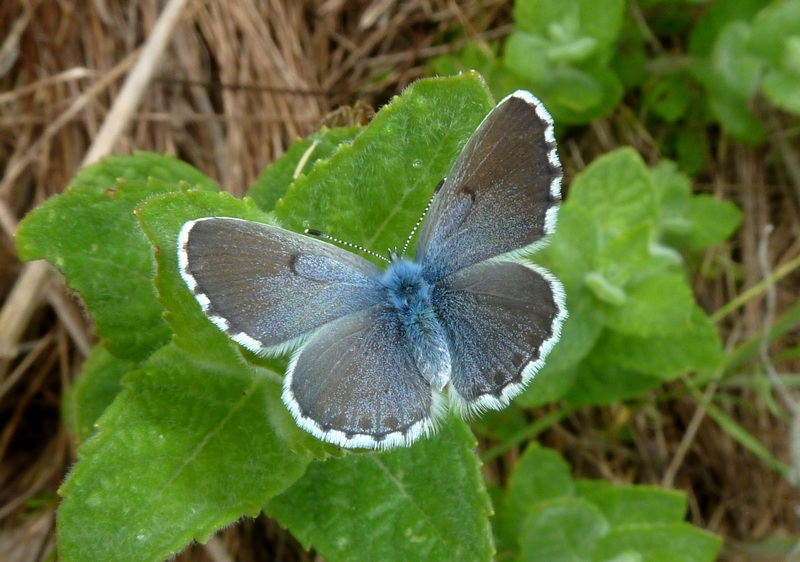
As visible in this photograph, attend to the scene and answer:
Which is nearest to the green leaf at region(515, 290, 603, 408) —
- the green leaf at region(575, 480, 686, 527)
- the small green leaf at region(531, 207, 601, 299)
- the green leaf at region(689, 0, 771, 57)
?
the small green leaf at region(531, 207, 601, 299)

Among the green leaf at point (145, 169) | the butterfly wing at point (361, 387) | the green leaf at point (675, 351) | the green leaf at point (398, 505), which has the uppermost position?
the green leaf at point (145, 169)

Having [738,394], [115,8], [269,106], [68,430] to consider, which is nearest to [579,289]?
[738,394]

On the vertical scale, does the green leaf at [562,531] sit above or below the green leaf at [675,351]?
below

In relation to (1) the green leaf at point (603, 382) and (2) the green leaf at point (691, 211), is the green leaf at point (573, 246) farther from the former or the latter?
(2) the green leaf at point (691, 211)

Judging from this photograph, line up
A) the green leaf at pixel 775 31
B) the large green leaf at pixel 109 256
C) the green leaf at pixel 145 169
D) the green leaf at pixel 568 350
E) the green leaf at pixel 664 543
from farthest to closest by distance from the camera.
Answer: the green leaf at pixel 775 31 → the green leaf at pixel 568 350 → the green leaf at pixel 664 543 → the green leaf at pixel 145 169 → the large green leaf at pixel 109 256

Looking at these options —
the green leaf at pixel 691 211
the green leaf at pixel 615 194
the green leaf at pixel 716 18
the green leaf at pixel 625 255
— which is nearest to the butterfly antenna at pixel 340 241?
the green leaf at pixel 625 255

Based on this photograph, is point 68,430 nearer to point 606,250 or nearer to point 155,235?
point 155,235

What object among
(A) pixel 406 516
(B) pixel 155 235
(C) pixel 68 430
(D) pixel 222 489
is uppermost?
(B) pixel 155 235
